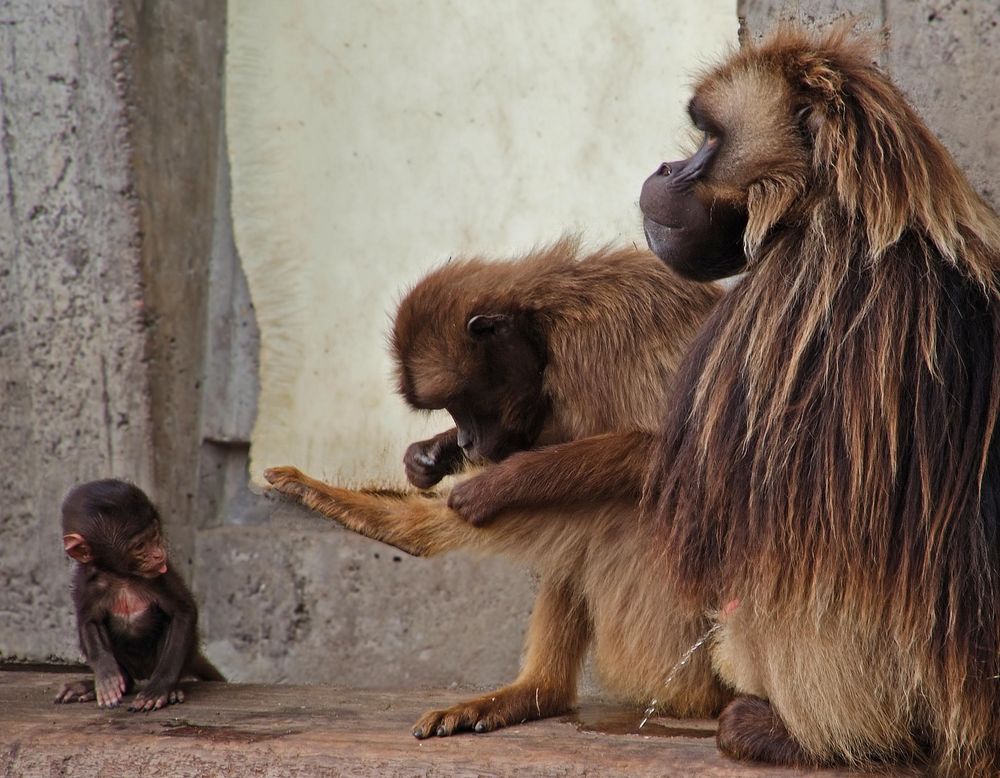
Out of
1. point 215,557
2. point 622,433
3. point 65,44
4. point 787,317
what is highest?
point 65,44

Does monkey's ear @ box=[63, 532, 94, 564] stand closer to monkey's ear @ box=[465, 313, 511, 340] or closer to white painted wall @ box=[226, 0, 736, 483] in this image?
monkey's ear @ box=[465, 313, 511, 340]

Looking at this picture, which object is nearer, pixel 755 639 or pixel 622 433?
pixel 755 639

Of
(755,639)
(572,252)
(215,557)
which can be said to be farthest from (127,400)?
(755,639)

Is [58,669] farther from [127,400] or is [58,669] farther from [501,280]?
[501,280]

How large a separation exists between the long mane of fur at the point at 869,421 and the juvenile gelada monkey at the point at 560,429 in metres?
0.51

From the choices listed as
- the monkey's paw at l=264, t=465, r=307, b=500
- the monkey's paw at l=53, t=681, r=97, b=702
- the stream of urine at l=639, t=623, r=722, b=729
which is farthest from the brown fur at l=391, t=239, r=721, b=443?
the monkey's paw at l=53, t=681, r=97, b=702

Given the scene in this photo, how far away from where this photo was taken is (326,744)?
132 inches

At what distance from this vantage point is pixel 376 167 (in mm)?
5266

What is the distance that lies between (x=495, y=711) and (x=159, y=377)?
218cm

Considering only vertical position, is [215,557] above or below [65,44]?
below

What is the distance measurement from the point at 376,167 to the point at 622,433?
2.20m

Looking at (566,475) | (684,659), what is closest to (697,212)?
(566,475)

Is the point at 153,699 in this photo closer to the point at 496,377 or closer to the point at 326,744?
the point at 326,744

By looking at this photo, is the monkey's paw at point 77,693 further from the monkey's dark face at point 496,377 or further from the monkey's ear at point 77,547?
the monkey's dark face at point 496,377
